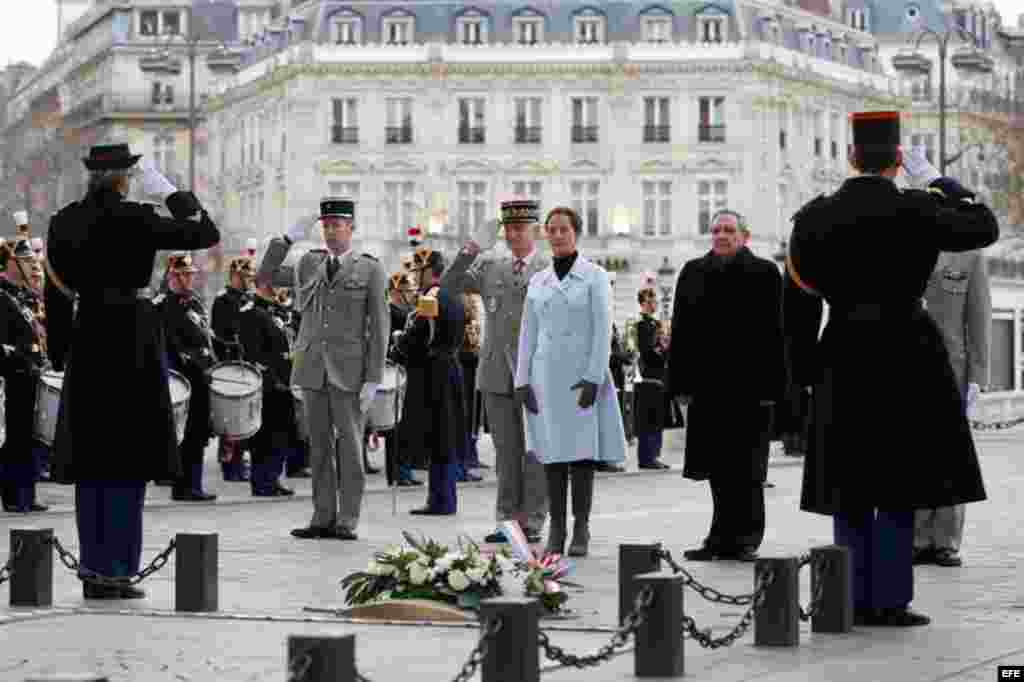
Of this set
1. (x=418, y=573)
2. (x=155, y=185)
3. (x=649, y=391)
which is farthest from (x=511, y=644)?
(x=649, y=391)

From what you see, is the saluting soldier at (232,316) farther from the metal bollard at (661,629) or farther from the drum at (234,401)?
the metal bollard at (661,629)

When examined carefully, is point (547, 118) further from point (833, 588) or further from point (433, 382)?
point (833, 588)

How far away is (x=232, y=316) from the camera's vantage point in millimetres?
26781

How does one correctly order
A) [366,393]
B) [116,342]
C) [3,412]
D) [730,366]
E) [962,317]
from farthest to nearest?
[3,412], [366,393], [730,366], [962,317], [116,342]

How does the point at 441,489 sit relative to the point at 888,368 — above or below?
below

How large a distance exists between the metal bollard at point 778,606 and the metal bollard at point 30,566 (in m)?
3.32

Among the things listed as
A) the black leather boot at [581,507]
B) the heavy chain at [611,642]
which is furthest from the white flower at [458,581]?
the black leather boot at [581,507]

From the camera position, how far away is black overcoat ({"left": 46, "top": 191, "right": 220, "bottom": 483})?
49.9 feet

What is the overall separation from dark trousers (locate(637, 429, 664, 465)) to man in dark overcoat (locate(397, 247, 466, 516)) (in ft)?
27.1

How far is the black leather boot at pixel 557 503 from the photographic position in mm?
17734

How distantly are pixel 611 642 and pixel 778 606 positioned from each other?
1.30 meters

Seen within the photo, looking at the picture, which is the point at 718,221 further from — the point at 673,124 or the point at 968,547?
the point at 673,124

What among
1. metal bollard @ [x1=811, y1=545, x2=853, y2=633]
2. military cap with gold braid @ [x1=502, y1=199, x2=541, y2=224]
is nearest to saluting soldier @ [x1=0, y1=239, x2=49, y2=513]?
military cap with gold braid @ [x1=502, y1=199, x2=541, y2=224]

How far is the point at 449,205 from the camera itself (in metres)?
118
